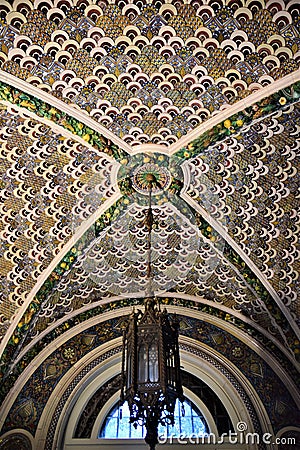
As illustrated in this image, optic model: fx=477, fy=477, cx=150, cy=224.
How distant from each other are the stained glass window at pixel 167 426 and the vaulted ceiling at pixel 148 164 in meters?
1.36

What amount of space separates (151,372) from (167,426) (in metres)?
2.64

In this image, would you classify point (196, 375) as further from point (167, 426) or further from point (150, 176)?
point (150, 176)

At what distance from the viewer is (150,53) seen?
4754 mm

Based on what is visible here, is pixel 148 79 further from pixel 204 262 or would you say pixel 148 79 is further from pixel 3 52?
pixel 204 262

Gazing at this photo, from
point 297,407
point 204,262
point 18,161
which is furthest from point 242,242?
point 18,161

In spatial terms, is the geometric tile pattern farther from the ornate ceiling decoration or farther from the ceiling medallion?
the ornate ceiling decoration

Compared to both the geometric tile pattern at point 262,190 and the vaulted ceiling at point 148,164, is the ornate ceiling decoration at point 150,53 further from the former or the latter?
the geometric tile pattern at point 262,190

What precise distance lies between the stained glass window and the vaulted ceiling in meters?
1.36

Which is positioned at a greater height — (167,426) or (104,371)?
(104,371)

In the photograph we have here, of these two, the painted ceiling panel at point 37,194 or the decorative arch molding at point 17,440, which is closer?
the painted ceiling panel at point 37,194

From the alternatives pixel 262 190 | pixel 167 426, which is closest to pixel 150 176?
pixel 262 190

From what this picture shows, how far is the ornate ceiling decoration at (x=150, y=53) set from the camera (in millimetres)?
4422

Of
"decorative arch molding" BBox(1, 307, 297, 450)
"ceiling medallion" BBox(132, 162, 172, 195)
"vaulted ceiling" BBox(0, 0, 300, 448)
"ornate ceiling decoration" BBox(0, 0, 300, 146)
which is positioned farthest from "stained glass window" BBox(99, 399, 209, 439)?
"ornate ceiling decoration" BBox(0, 0, 300, 146)

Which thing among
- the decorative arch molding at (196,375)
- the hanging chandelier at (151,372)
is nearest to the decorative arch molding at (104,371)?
the decorative arch molding at (196,375)
